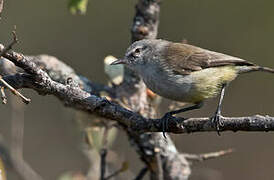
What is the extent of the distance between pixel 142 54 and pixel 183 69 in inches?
18.5

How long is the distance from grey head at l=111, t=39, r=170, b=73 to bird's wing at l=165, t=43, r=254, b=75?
4.4 inches

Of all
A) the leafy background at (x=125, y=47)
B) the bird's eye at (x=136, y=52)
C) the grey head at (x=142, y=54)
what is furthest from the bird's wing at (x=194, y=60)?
the leafy background at (x=125, y=47)

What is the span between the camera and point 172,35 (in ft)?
26.2

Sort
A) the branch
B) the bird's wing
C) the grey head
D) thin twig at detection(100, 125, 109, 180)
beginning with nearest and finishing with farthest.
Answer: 1. the branch
2. thin twig at detection(100, 125, 109, 180)
3. the bird's wing
4. the grey head

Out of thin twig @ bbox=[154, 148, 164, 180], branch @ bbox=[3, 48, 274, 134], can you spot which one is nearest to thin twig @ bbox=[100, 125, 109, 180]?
thin twig @ bbox=[154, 148, 164, 180]

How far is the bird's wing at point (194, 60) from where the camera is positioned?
3919 millimetres

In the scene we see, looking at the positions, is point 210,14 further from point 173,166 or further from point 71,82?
point 71,82

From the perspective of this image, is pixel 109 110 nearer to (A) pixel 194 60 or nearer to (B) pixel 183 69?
(B) pixel 183 69

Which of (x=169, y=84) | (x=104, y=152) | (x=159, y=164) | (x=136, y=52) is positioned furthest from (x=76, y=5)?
(x=159, y=164)

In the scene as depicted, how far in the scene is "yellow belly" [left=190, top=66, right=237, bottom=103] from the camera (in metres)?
3.78

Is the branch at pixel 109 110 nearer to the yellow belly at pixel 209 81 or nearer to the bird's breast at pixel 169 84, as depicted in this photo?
the bird's breast at pixel 169 84

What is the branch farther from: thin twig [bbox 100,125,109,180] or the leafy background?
the leafy background

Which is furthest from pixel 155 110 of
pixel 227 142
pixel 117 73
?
pixel 227 142

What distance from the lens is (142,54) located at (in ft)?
13.8
